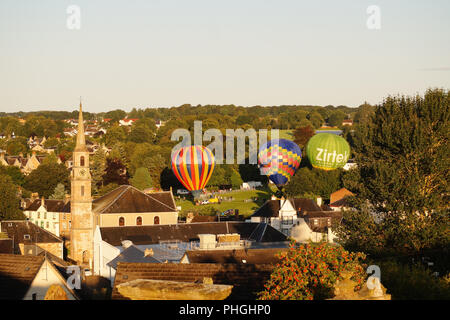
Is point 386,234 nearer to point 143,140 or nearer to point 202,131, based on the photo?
point 202,131

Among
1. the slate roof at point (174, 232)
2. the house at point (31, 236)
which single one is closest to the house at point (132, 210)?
the house at point (31, 236)

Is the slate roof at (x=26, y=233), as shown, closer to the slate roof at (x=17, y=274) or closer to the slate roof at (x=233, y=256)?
the slate roof at (x=233, y=256)

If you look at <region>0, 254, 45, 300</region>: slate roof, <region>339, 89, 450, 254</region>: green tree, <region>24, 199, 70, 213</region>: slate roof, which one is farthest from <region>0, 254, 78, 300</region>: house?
<region>24, 199, 70, 213</region>: slate roof

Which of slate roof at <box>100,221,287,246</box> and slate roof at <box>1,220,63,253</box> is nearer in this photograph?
slate roof at <box>100,221,287,246</box>

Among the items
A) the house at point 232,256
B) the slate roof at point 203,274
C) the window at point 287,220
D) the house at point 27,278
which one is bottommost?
the window at point 287,220

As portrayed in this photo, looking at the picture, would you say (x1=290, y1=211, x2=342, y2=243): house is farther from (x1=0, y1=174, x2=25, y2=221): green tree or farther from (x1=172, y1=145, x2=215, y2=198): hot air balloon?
(x1=172, y1=145, x2=215, y2=198): hot air balloon

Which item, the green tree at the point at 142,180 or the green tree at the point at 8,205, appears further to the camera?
the green tree at the point at 142,180
